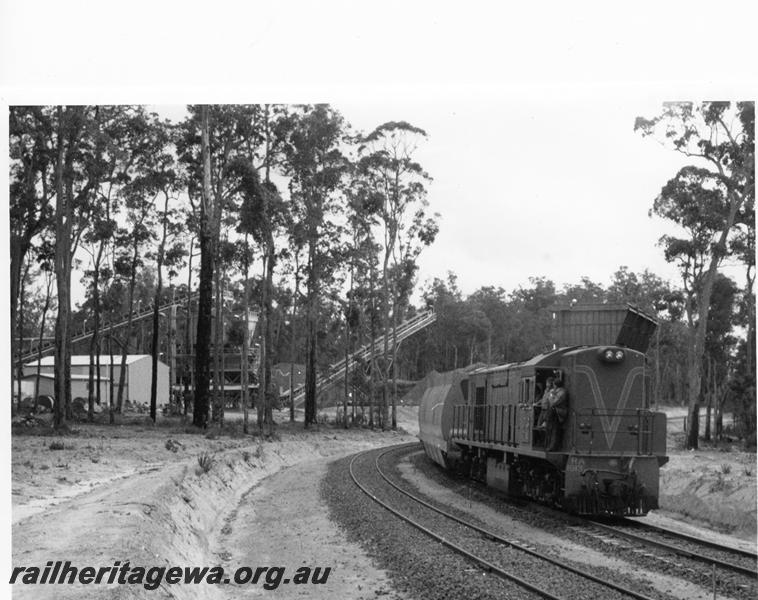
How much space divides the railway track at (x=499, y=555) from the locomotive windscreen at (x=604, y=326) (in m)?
5.10

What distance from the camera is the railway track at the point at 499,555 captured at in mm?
11148

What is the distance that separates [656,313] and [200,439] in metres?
27.6

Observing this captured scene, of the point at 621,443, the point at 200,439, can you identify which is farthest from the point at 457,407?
the point at 200,439

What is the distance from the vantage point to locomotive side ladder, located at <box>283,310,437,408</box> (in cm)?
5594

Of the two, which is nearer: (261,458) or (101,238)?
(261,458)

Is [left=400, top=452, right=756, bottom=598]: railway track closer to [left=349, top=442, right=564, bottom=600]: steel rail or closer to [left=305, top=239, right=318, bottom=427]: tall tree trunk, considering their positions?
[left=349, top=442, right=564, bottom=600]: steel rail

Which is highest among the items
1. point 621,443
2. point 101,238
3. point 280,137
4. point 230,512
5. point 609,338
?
point 280,137

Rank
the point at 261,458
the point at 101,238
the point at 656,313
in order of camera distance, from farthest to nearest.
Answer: the point at 656,313, the point at 101,238, the point at 261,458

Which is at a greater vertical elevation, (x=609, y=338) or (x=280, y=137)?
(x=280, y=137)

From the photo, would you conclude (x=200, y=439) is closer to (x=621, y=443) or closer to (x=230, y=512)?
(x=230, y=512)

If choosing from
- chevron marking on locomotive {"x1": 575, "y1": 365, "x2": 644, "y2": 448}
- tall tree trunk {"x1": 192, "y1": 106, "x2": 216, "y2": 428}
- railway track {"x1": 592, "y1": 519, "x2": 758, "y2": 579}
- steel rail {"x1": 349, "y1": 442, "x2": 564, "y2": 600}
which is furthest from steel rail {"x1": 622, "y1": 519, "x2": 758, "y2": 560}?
tall tree trunk {"x1": 192, "y1": 106, "x2": 216, "y2": 428}

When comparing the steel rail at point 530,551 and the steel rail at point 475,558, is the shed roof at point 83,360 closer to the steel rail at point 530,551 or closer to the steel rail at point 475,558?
the steel rail at point 530,551

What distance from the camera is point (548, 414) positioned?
55.6 ft

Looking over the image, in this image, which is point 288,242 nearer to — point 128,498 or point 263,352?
point 263,352
